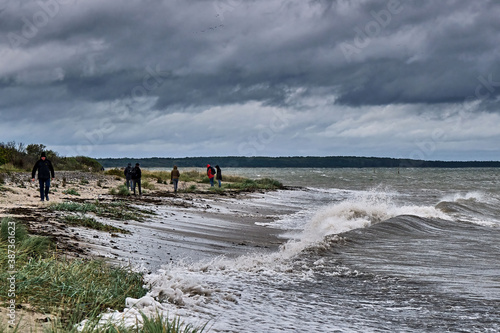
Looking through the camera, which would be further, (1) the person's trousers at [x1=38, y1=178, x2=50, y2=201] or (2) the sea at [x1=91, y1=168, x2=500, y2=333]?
(1) the person's trousers at [x1=38, y1=178, x2=50, y2=201]

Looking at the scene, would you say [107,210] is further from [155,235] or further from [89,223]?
[155,235]

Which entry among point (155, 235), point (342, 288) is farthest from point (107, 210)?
point (342, 288)

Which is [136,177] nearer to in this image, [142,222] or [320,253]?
[142,222]

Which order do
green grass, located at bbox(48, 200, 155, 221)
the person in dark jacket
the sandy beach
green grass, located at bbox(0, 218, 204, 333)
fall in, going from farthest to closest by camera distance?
the person in dark jacket < green grass, located at bbox(48, 200, 155, 221) < the sandy beach < green grass, located at bbox(0, 218, 204, 333)

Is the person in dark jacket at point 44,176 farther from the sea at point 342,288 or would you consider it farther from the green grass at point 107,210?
the sea at point 342,288

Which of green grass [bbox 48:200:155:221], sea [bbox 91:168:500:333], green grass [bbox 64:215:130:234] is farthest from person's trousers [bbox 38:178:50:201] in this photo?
sea [bbox 91:168:500:333]

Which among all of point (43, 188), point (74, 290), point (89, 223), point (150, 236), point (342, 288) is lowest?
point (342, 288)

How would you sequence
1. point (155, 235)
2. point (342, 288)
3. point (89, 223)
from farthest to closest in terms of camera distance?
1. point (155, 235)
2. point (89, 223)
3. point (342, 288)

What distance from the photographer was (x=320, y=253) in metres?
11.1

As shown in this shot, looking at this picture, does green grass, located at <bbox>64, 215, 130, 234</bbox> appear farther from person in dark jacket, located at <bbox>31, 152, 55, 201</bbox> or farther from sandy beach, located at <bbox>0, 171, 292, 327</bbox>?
person in dark jacket, located at <bbox>31, 152, 55, 201</bbox>

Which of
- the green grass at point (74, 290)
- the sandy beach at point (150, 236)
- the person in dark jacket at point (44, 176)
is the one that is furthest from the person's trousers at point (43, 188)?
the green grass at point (74, 290)

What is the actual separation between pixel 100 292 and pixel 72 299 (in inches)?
13.6

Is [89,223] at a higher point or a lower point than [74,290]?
lower

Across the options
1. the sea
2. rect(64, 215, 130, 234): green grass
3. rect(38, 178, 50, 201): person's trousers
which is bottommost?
the sea
